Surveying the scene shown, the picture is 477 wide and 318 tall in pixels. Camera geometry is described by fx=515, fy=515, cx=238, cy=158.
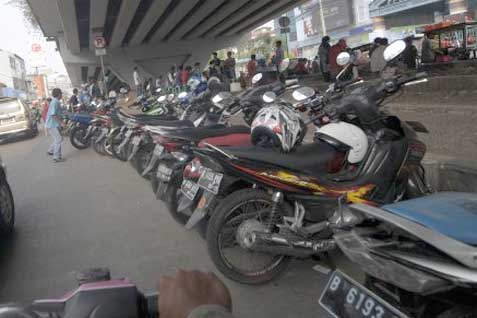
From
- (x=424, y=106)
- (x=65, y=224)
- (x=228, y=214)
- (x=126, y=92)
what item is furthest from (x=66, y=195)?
(x=126, y=92)

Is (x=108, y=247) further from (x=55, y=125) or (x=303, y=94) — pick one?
(x=55, y=125)

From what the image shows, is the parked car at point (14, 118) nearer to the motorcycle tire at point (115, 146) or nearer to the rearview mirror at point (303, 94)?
the motorcycle tire at point (115, 146)

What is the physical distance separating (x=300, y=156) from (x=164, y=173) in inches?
72.8

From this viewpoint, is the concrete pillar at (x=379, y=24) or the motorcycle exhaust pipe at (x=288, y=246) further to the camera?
the concrete pillar at (x=379, y=24)

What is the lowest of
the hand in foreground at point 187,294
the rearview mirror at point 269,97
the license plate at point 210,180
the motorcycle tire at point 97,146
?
the motorcycle tire at point 97,146

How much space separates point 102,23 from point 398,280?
33.9 meters

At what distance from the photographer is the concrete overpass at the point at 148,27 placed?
28844mm

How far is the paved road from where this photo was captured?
12.7ft

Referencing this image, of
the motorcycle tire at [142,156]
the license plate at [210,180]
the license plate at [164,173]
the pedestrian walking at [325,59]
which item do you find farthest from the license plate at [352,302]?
Result: the pedestrian walking at [325,59]

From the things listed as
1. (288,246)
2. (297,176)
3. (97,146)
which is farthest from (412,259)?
(97,146)

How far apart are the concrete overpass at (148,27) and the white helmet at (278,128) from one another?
22656 millimetres

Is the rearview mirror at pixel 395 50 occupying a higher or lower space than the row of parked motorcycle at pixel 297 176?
higher

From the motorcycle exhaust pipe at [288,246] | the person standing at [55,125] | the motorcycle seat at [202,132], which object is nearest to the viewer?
the motorcycle exhaust pipe at [288,246]

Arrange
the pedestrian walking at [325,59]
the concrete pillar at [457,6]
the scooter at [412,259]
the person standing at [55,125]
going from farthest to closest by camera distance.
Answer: the concrete pillar at [457,6], the pedestrian walking at [325,59], the person standing at [55,125], the scooter at [412,259]
